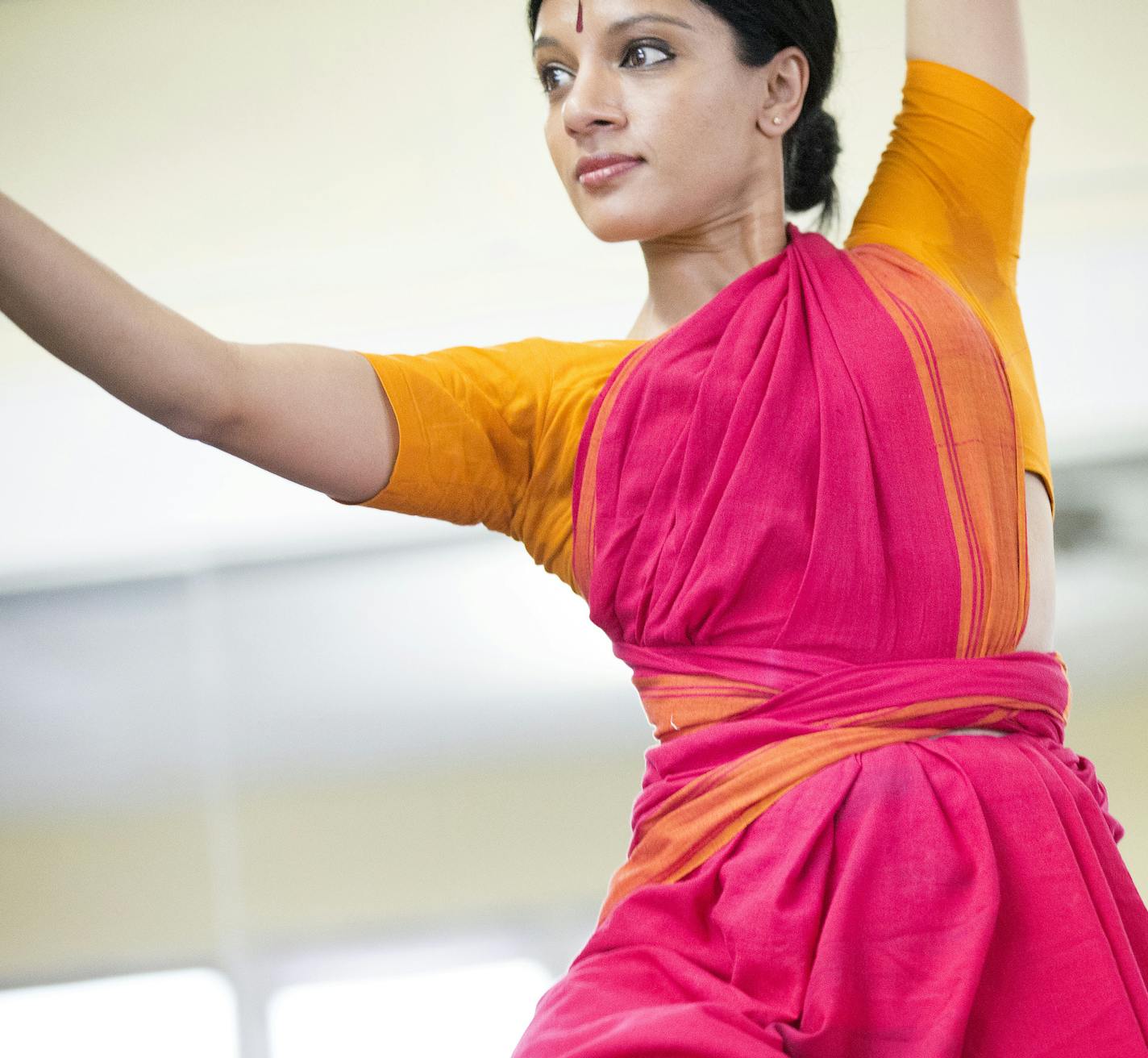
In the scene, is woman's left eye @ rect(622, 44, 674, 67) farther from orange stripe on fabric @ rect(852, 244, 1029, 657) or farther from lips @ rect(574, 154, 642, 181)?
orange stripe on fabric @ rect(852, 244, 1029, 657)

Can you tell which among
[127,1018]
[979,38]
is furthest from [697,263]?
[127,1018]

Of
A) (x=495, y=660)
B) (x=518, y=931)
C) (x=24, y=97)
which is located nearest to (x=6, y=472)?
(x=24, y=97)

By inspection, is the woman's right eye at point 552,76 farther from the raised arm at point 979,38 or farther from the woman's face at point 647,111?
the raised arm at point 979,38

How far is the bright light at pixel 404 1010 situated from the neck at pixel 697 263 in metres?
1.85

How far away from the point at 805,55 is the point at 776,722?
0.57 m

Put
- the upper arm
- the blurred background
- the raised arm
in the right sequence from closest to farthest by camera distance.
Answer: the upper arm
the raised arm
the blurred background

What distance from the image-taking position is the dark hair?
116cm

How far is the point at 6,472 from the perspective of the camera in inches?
115

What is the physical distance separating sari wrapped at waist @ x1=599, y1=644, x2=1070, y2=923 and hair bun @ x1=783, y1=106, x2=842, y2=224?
0.52 meters

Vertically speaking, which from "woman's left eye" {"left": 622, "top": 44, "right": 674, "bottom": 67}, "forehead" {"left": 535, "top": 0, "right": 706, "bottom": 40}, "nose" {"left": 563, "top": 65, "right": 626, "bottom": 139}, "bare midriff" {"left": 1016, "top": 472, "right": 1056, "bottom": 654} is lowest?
"bare midriff" {"left": 1016, "top": 472, "right": 1056, "bottom": 654}

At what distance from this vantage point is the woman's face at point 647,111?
1112 millimetres

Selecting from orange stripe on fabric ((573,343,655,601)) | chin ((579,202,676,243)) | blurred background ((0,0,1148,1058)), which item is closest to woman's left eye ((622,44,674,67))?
chin ((579,202,676,243))

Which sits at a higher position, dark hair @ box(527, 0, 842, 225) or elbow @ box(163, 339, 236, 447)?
dark hair @ box(527, 0, 842, 225)

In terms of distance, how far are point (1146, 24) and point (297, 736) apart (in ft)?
6.79
